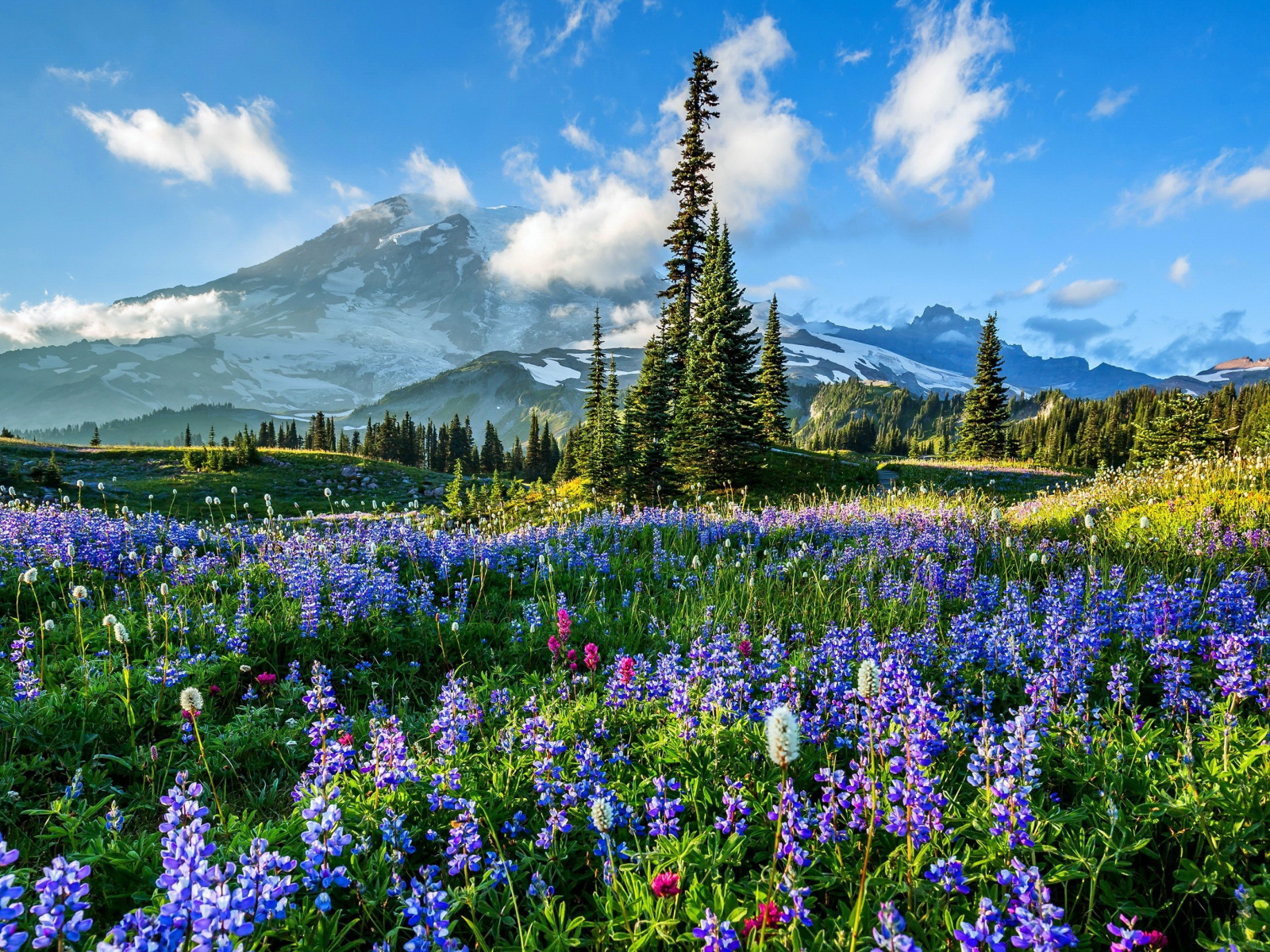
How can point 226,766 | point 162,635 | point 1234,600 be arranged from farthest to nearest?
point 162,635, point 1234,600, point 226,766

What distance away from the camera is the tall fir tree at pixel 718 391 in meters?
22.9

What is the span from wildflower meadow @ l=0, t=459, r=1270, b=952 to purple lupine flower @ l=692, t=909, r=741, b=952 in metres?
0.01

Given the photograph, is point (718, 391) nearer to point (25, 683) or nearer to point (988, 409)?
point (25, 683)

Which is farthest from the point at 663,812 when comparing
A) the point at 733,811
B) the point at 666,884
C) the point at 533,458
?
the point at 533,458

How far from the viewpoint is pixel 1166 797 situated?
2.42m

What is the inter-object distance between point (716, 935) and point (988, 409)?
6032cm

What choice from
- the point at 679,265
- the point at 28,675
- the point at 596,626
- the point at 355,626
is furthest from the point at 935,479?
the point at 28,675

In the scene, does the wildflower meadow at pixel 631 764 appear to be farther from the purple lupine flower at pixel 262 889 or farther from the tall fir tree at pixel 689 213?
the tall fir tree at pixel 689 213

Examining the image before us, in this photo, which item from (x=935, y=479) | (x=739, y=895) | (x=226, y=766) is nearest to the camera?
(x=739, y=895)

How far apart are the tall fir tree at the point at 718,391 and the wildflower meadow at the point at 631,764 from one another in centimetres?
1623

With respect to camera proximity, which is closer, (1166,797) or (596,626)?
(1166,797)

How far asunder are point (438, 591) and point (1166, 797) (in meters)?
6.87

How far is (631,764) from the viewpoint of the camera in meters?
3.12

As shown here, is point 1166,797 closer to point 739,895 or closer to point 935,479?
point 739,895
